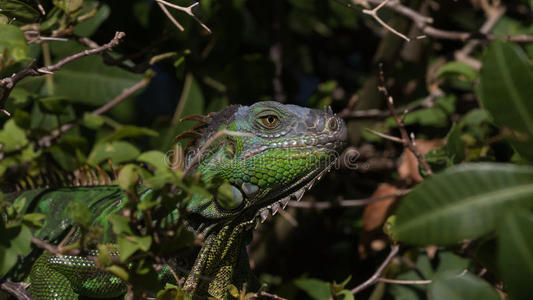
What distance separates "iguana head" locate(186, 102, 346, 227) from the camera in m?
2.39

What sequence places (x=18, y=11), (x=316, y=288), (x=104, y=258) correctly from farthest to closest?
1. (x=316, y=288)
2. (x=18, y=11)
3. (x=104, y=258)

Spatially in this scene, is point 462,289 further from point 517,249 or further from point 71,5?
point 71,5

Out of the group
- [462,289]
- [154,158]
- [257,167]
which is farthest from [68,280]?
[462,289]

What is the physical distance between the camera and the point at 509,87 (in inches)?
42.5

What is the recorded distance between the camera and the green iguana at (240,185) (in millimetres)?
2387

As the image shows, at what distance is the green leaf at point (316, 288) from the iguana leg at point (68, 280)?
92cm

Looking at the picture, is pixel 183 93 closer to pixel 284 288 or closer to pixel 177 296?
pixel 284 288

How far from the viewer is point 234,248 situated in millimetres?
2559

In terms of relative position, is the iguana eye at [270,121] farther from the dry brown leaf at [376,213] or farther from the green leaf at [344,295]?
the dry brown leaf at [376,213]

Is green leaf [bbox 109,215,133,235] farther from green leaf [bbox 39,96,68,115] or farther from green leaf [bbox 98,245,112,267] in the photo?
green leaf [bbox 39,96,68,115]

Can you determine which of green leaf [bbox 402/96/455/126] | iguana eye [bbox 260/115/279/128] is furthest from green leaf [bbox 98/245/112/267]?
green leaf [bbox 402/96/455/126]

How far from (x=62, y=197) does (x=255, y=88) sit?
4.62 feet

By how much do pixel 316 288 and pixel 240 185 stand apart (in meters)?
0.73

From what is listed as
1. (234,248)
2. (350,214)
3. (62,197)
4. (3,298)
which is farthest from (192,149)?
(350,214)
